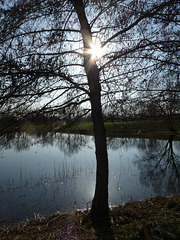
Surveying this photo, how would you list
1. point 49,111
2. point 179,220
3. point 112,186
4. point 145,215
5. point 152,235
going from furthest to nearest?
point 112,186 → point 145,215 → point 49,111 → point 179,220 → point 152,235

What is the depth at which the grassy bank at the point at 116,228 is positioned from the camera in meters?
3.37

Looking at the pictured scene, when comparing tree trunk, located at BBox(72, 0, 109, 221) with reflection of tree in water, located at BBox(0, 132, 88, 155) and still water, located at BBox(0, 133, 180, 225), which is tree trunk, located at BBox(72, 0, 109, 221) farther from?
reflection of tree in water, located at BBox(0, 132, 88, 155)

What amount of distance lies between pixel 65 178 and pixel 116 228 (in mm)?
6615

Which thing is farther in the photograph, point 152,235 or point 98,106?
point 98,106

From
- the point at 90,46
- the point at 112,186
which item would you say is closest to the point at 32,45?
the point at 90,46

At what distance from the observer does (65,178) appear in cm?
1050

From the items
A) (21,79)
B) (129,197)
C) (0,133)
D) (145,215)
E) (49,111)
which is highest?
(21,79)

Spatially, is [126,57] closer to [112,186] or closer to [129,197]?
[129,197]

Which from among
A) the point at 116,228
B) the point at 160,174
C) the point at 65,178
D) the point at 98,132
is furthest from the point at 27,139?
the point at 160,174

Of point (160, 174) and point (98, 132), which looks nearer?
point (98, 132)

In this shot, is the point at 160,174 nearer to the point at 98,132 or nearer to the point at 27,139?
the point at 98,132

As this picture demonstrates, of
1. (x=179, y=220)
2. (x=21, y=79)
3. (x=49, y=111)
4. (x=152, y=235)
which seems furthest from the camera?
(x=49, y=111)

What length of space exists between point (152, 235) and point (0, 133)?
123 inches

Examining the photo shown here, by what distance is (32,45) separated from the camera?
4.15 m
